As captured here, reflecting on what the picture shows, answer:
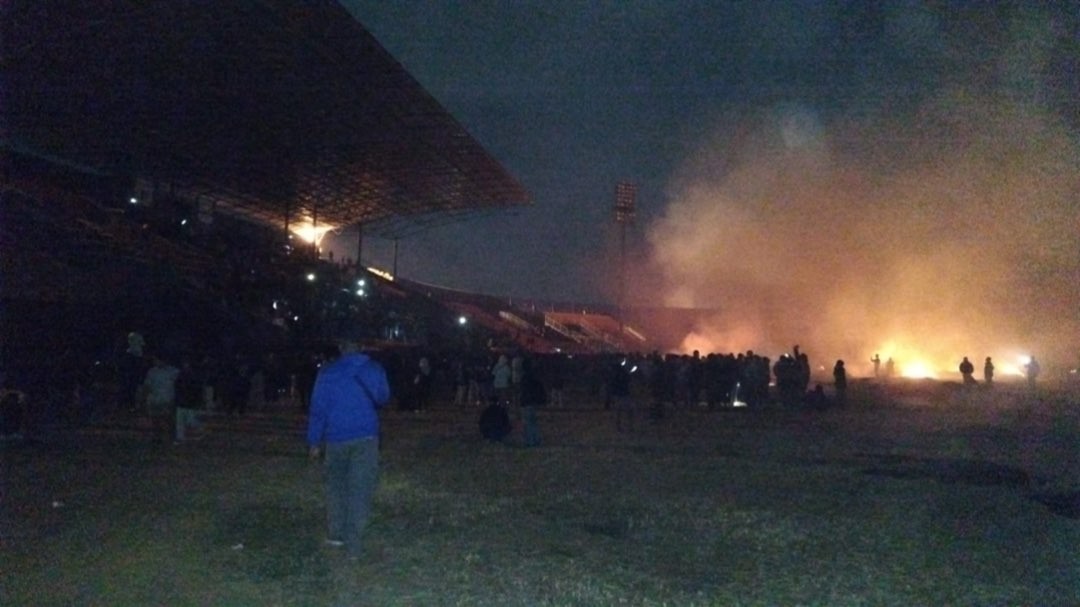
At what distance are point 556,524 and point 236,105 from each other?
28.2 m

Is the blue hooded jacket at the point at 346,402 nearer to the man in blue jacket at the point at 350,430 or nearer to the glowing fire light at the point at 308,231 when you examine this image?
the man in blue jacket at the point at 350,430

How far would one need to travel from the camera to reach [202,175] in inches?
1697

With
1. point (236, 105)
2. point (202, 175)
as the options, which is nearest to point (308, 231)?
point (202, 175)

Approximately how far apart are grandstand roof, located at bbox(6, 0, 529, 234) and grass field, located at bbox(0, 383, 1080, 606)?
46.0ft

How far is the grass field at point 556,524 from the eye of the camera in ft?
23.0

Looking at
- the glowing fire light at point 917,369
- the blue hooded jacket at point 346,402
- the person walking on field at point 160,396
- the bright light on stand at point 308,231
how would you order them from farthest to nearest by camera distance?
the bright light on stand at point 308,231
the glowing fire light at point 917,369
the person walking on field at point 160,396
the blue hooded jacket at point 346,402

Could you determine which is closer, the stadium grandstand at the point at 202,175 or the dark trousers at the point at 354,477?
the dark trousers at the point at 354,477

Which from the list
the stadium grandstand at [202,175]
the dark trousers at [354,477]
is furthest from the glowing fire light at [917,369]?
the dark trousers at [354,477]

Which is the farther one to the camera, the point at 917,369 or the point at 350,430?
the point at 917,369

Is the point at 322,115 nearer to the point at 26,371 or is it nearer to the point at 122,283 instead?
the point at 122,283

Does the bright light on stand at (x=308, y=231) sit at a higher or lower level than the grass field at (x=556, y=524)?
higher

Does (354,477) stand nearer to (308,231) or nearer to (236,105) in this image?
(236,105)

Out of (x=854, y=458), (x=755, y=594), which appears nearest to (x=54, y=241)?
(x=854, y=458)

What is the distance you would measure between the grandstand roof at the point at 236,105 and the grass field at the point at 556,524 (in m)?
14.0
